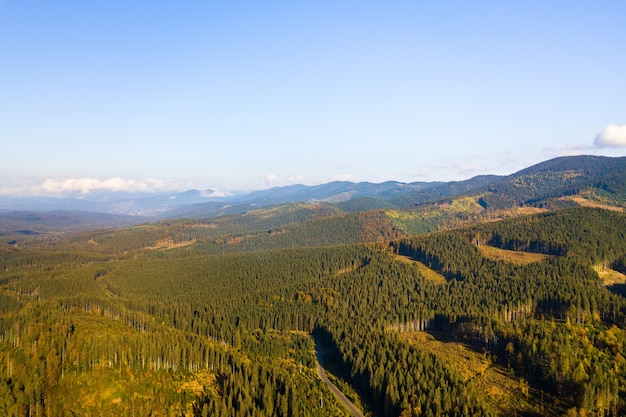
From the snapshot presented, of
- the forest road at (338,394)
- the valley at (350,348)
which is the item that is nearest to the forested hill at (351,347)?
the valley at (350,348)

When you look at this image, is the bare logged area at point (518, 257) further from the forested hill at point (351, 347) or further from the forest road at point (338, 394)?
the forest road at point (338, 394)

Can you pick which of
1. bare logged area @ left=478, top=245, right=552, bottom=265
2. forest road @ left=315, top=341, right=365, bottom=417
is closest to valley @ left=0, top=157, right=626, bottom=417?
forest road @ left=315, top=341, right=365, bottom=417

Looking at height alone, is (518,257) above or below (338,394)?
Result: above

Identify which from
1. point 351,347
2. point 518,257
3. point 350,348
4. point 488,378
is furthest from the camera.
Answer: point 518,257

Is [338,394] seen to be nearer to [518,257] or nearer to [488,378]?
[488,378]

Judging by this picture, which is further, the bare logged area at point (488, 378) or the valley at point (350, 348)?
the bare logged area at point (488, 378)

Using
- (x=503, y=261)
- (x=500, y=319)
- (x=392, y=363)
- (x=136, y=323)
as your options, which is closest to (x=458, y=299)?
(x=500, y=319)

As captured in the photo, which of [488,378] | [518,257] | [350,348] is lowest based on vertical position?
[488,378]

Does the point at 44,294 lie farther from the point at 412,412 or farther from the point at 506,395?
the point at 506,395

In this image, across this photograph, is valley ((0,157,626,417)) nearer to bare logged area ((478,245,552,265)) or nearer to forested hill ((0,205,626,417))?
forested hill ((0,205,626,417))

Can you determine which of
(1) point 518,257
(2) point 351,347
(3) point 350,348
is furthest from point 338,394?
(1) point 518,257

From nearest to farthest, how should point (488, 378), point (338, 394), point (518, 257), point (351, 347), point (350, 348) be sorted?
point (488, 378) → point (338, 394) → point (350, 348) → point (351, 347) → point (518, 257)
